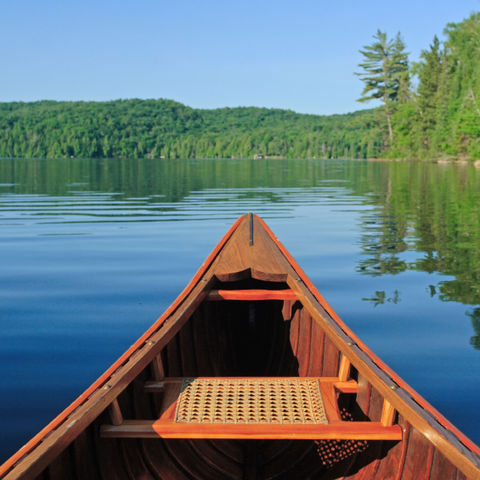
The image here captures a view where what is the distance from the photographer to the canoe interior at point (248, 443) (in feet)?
9.46

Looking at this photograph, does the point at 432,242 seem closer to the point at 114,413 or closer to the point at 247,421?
the point at 247,421

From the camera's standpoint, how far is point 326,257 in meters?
10.4

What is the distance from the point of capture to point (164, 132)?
555 feet

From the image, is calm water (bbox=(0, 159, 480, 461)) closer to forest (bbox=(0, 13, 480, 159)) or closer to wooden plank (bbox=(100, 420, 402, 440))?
wooden plank (bbox=(100, 420, 402, 440))

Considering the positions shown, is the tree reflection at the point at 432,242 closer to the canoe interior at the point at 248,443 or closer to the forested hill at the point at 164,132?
the canoe interior at the point at 248,443

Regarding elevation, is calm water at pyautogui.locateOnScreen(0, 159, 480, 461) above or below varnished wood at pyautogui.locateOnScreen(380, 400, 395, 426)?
below

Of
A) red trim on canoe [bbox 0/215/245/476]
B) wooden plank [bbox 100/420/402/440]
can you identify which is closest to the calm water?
red trim on canoe [bbox 0/215/245/476]

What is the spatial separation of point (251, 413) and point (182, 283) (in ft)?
17.3

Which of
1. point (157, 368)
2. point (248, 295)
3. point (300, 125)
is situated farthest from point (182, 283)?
point (300, 125)

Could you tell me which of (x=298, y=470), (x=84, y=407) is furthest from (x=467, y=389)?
(x=84, y=407)

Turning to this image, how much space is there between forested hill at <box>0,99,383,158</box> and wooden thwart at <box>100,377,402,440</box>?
4772 inches

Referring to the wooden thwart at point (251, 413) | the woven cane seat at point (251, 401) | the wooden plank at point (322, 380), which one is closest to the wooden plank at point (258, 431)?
the wooden thwart at point (251, 413)

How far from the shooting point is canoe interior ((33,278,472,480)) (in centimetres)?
288

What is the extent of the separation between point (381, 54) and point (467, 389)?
3525 inches
